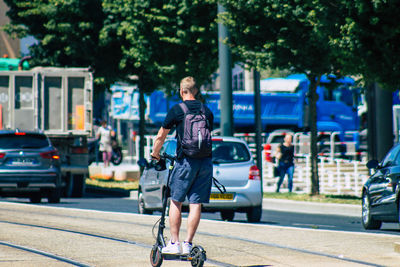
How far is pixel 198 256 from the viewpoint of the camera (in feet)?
25.0

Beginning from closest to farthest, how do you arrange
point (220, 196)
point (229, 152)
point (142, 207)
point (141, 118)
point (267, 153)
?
point (220, 196)
point (229, 152)
point (142, 207)
point (141, 118)
point (267, 153)

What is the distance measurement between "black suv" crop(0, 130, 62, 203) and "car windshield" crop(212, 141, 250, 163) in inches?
201

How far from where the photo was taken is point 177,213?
7.94m

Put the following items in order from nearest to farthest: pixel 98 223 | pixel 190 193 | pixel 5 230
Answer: pixel 190 193 → pixel 5 230 → pixel 98 223

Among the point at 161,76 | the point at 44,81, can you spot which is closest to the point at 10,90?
the point at 44,81

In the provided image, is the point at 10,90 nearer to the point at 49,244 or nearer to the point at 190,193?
the point at 49,244

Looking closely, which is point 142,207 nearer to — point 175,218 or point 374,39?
point 374,39

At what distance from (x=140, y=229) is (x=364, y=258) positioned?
3707 mm

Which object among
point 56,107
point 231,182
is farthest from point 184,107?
point 56,107

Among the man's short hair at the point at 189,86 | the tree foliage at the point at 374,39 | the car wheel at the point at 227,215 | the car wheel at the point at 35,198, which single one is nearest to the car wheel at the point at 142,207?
the car wheel at the point at 227,215

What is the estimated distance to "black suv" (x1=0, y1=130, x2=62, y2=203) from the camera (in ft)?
63.0

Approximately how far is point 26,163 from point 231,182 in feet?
19.0

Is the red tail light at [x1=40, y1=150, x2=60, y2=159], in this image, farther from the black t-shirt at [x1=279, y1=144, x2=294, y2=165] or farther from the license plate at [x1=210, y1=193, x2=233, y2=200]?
the black t-shirt at [x1=279, y1=144, x2=294, y2=165]

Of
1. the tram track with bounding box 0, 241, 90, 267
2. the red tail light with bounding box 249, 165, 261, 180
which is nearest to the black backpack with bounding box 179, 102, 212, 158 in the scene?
the tram track with bounding box 0, 241, 90, 267
